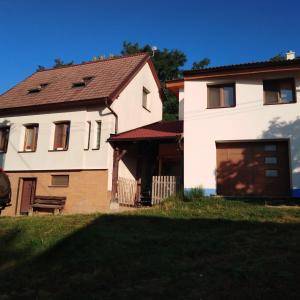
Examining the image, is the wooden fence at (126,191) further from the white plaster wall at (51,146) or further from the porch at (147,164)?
the white plaster wall at (51,146)

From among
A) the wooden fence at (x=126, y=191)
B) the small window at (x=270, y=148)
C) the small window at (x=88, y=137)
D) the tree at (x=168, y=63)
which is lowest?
the wooden fence at (x=126, y=191)

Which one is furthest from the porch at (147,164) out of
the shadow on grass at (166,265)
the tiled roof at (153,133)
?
the shadow on grass at (166,265)

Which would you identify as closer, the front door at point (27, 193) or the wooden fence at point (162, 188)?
the wooden fence at point (162, 188)

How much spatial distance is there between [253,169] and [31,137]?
1157 centimetres

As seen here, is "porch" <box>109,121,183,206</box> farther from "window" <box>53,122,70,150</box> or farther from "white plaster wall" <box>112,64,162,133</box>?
"window" <box>53,122,70,150</box>

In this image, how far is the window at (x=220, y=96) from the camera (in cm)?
1631

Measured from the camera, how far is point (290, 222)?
10.4 metres

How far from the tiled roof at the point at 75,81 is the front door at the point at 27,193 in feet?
13.0

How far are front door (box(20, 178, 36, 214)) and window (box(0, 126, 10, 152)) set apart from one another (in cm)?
254

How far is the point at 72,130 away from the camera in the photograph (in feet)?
61.2

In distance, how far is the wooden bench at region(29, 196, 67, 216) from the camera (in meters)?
17.7

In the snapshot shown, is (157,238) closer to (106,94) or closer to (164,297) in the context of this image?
(164,297)

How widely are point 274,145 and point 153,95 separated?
1058 cm

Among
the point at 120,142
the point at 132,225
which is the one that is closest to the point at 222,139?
the point at 120,142
